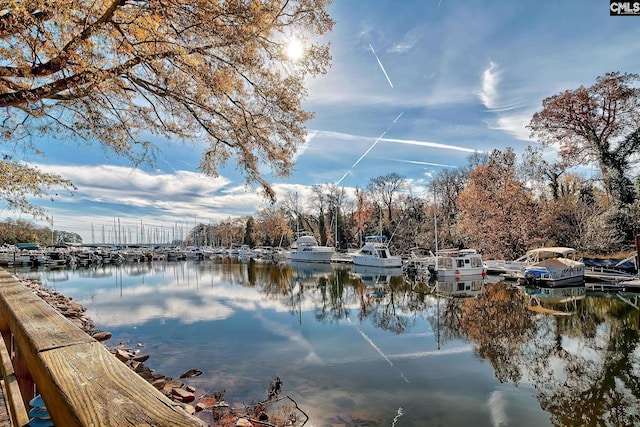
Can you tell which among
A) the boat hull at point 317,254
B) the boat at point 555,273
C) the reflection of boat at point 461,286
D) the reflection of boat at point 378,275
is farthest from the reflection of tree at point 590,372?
Result: the boat hull at point 317,254

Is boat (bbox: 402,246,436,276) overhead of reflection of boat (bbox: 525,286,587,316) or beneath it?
overhead

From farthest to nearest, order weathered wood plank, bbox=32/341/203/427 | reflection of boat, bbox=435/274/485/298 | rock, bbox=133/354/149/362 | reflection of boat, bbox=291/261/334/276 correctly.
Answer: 1. reflection of boat, bbox=291/261/334/276
2. reflection of boat, bbox=435/274/485/298
3. rock, bbox=133/354/149/362
4. weathered wood plank, bbox=32/341/203/427

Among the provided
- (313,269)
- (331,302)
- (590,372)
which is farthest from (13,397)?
(313,269)

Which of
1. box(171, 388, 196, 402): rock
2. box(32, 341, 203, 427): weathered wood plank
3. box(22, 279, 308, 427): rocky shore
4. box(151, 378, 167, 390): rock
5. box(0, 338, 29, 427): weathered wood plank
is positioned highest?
box(32, 341, 203, 427): weathered wood plank

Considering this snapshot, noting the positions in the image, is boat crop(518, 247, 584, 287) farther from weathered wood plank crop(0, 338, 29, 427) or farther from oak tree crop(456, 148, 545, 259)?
weathered wood plank crop(0, 338, 29, 427)

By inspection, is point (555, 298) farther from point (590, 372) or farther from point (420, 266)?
point (420, 266)

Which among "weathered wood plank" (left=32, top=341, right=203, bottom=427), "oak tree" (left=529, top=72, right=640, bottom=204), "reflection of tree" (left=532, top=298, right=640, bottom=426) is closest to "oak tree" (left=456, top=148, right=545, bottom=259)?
"oak tree" (left=529, top=72, right=640, bottom=204)

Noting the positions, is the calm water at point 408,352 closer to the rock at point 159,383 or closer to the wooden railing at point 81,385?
the rock at point 159,383

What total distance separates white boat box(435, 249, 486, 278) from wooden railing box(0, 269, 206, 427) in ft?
95.9

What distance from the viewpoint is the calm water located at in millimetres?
7445

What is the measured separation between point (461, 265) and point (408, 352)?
19190 mm

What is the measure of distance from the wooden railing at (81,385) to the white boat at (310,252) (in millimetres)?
50083

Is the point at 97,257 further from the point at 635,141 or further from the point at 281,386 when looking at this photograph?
the point at 635,141

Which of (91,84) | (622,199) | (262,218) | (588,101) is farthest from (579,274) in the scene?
(262,218)
